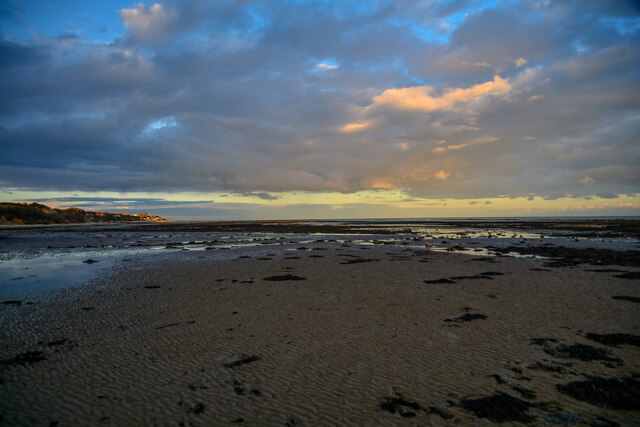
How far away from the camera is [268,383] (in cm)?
585

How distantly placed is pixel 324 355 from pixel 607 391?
5076 millimetres

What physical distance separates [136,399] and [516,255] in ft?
84.1

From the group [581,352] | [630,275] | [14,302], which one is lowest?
[14,302]

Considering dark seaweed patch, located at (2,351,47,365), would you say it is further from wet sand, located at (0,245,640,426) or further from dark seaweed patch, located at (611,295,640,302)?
dark seaweed patch, located at (611,295,640,302)

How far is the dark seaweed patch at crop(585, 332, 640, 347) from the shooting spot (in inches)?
292

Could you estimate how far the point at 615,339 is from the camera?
7.61m

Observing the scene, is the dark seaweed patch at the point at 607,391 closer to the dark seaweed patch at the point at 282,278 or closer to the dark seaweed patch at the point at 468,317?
the dark seaweed patch at the point at 468,317

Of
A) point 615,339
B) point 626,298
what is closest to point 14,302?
point 615,339

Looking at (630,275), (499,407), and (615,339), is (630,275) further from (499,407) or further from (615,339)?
(499,407)

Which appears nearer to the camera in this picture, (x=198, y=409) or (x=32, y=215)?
(x=198, y=409)

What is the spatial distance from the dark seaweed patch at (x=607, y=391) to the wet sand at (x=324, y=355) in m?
0.03

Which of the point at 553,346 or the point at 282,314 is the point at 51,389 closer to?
the point at 282,314

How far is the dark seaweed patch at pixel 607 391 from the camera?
5.03 meters

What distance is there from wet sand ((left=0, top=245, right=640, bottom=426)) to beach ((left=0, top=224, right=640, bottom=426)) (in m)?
0.03
